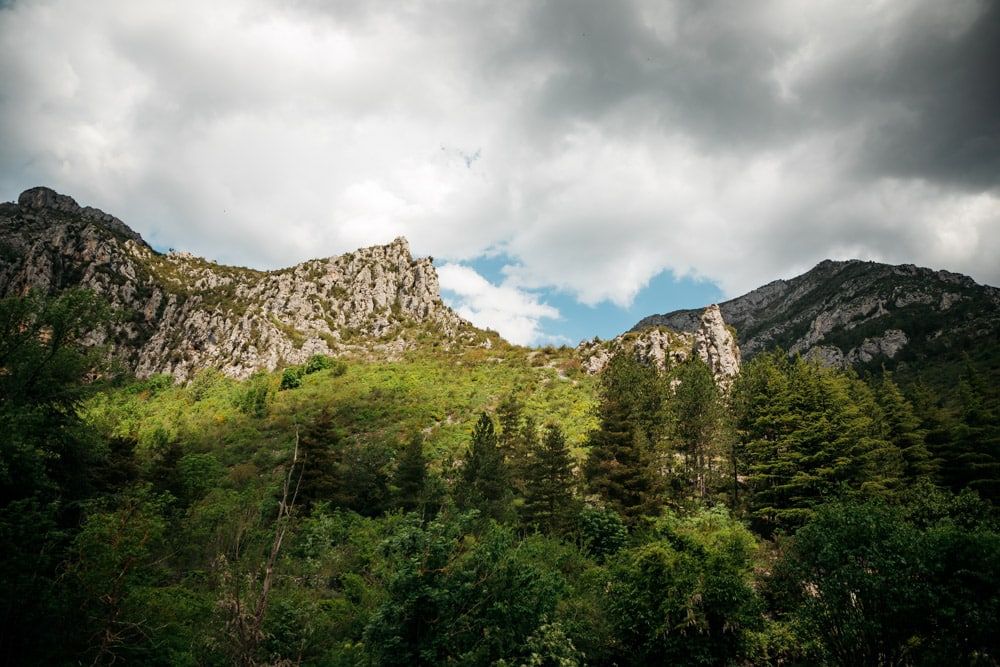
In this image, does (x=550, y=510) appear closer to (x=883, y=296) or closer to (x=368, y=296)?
(x=368, y=296)

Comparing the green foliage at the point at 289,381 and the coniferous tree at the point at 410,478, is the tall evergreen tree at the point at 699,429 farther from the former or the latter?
the green foliage at the point at 289,381

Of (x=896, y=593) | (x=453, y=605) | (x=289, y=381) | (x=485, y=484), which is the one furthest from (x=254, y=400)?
(x=896, y=593)

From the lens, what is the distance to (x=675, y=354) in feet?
196

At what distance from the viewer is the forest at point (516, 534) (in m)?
10.6

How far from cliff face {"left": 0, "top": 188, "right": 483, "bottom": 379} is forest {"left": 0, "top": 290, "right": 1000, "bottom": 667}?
33561mm

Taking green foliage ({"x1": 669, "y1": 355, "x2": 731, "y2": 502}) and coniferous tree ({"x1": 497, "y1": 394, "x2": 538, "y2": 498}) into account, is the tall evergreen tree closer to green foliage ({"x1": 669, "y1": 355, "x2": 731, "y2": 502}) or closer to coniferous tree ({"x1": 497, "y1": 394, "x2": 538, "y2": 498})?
green foliage ({"x1": 669, "y1": 355, "x2": 731, "y2": 502})

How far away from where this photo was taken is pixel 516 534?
27.1 meters

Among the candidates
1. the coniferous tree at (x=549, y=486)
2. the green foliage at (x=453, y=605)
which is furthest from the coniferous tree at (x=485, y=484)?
the green foliage at (x=453, y=605)

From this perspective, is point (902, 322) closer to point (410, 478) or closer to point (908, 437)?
point (908, 437)

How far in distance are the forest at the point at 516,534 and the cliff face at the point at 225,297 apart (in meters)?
33.6

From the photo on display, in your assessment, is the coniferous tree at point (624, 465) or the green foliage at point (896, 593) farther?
the coniferous tree at point (624, 465)

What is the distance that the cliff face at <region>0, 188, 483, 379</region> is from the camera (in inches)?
2876

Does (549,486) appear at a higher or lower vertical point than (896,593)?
higher

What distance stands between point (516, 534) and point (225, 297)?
83.8 m
